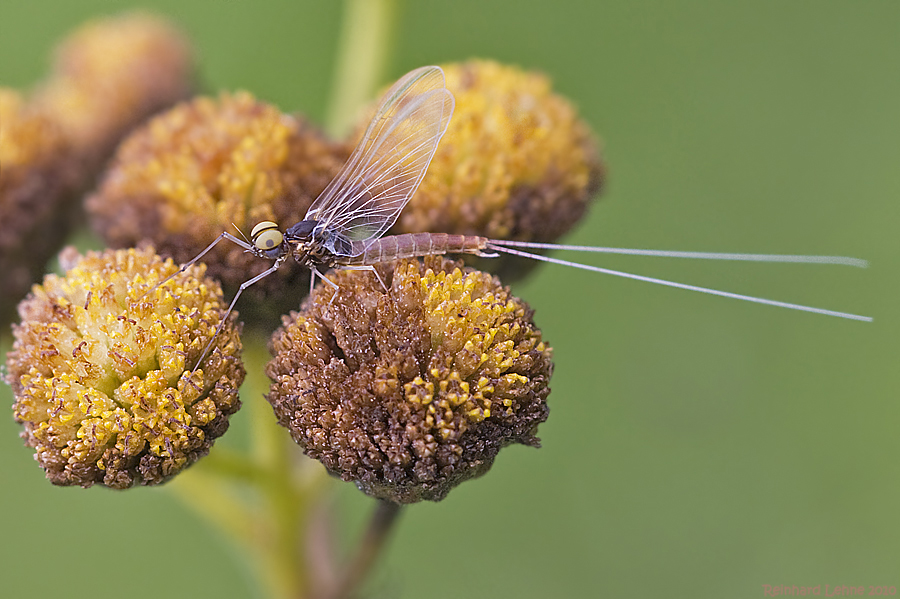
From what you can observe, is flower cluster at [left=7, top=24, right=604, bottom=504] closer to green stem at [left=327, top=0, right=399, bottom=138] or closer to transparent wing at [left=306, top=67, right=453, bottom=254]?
transparent wing at [left=306, top=67, right=453, bottom=254]

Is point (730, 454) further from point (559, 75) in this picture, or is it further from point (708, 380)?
point (559, 75)

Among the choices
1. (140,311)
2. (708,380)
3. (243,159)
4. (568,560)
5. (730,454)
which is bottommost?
(568,560)

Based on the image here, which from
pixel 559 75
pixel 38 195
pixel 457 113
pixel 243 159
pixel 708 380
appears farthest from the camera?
pixel 559 75

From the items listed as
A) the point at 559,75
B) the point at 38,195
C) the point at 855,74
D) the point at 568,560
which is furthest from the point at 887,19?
the point at 38,195

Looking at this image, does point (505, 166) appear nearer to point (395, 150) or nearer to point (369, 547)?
point (395, 150)

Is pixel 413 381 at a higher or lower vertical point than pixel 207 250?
lower

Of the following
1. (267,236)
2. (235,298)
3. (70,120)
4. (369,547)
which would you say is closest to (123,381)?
(235,298)

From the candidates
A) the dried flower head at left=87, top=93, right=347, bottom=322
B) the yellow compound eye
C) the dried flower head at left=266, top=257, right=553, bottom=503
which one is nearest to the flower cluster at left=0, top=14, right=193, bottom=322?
the dried flower head at left=87, top=93, right=347, bottom=322
